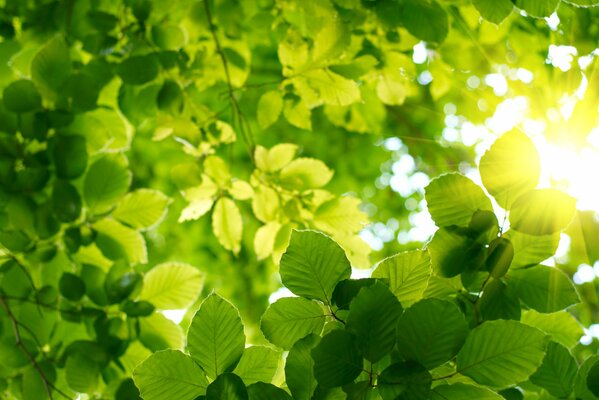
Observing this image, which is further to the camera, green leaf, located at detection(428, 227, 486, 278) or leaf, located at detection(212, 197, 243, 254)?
leaf, located at detection(212, 197, 243, 254)

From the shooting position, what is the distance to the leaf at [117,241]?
1.43 metres

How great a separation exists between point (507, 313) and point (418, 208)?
13.4ft

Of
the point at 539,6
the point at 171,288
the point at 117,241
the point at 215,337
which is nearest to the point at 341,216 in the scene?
the point at 171,288

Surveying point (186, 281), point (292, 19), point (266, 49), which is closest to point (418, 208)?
point (266, 49)

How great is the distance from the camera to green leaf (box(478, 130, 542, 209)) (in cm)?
72

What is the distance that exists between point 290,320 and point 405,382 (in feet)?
0.61

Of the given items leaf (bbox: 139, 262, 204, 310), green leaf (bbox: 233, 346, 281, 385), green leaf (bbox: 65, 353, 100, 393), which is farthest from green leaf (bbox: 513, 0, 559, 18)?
green leaf (bbox: 65, 353, 100, 393)

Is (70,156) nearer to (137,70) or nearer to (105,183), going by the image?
(105,183)

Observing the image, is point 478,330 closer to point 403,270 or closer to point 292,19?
point 403,270

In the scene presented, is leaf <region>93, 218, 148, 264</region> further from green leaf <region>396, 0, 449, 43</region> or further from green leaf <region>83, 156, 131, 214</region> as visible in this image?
green leaf <region>396, 0, 449, 43</region>

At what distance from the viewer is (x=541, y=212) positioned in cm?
74

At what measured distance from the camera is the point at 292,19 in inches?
72.4

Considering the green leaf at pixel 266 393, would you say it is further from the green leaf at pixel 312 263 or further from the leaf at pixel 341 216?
the leaf at pixel 341 216

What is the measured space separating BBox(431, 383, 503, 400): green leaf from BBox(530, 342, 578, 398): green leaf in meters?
0.22
